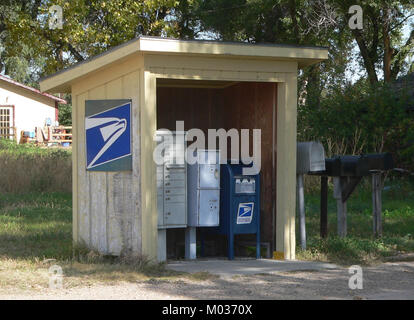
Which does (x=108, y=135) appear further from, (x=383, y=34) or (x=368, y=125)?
(x=383, y=34)

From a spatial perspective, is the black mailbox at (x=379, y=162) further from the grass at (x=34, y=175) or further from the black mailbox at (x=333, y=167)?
the grass at (x=34, y=175)

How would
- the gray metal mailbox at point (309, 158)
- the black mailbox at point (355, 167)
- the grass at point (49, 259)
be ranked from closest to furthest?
the grass at point (49, 259), the gray metal mailbox at point (309, 158), the black mailbox at point (355, 167)

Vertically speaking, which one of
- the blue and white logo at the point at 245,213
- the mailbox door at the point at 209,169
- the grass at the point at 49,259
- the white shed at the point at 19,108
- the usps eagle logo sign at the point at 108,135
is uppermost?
the white shed at the point at 19,108

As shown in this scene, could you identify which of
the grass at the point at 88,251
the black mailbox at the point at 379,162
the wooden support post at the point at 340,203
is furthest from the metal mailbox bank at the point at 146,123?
the black mailbox at the point at 379,162

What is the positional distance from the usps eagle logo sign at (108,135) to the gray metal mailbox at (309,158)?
8.27 feet

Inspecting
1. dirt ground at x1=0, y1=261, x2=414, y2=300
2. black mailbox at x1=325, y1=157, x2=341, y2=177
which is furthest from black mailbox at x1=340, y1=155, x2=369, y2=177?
dirt ground at x1=0, y1=261, x2=414, y2=300

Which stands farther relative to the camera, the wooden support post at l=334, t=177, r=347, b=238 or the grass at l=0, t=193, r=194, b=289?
the wooden support post at l=334, t=177, r=347, b=238

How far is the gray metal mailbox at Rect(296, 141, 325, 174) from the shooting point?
9.55 metres

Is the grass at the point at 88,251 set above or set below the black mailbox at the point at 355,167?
below

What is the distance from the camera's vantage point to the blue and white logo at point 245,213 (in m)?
9.22

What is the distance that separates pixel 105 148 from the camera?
29.8 feet

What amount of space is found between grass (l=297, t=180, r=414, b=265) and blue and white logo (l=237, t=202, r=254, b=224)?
0.92 metres

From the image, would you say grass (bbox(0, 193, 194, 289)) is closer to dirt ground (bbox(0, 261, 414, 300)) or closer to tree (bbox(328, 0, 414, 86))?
dirt ground (bbox(0, 261, 414, 300))
